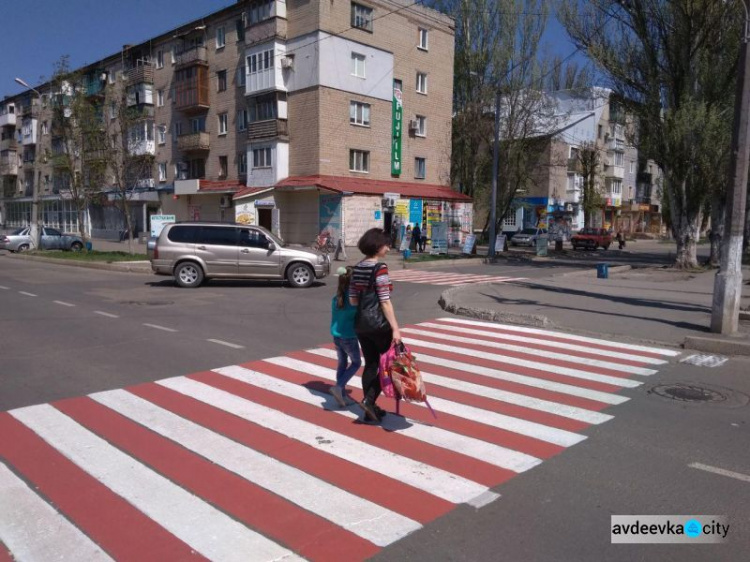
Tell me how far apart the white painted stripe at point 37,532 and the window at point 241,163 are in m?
35.9

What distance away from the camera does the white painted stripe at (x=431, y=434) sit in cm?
474

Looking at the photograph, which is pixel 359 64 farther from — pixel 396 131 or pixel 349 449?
pixel 349 449

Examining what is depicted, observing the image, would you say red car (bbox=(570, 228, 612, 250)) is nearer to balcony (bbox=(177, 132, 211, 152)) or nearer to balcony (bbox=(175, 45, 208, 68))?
balcony (bbox=(177, 132, 211, 152))

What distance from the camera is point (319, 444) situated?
5.04 meters

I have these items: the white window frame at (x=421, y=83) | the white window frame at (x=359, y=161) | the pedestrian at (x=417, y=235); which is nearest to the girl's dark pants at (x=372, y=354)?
the pedestrian at (x=417, y=235)

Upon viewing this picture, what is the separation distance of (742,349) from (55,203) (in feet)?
208

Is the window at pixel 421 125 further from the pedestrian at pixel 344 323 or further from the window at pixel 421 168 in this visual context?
the pedestrian at pixel 344 323

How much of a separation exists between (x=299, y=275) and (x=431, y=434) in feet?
40.0

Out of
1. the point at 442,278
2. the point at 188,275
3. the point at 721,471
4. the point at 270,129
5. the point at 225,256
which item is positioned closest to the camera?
the point at 721,471

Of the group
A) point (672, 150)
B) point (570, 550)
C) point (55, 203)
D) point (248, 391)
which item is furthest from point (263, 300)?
point (55, 203)

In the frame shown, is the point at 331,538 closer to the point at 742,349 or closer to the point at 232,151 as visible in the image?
the point at 742,349

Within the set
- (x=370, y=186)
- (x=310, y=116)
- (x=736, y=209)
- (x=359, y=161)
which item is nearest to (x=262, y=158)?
(x=310, y=116)

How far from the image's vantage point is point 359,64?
3484 cm

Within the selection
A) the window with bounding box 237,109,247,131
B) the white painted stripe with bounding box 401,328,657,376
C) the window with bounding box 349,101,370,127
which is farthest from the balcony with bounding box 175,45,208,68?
the white painted stripe with bounding box 401,328,657,376
